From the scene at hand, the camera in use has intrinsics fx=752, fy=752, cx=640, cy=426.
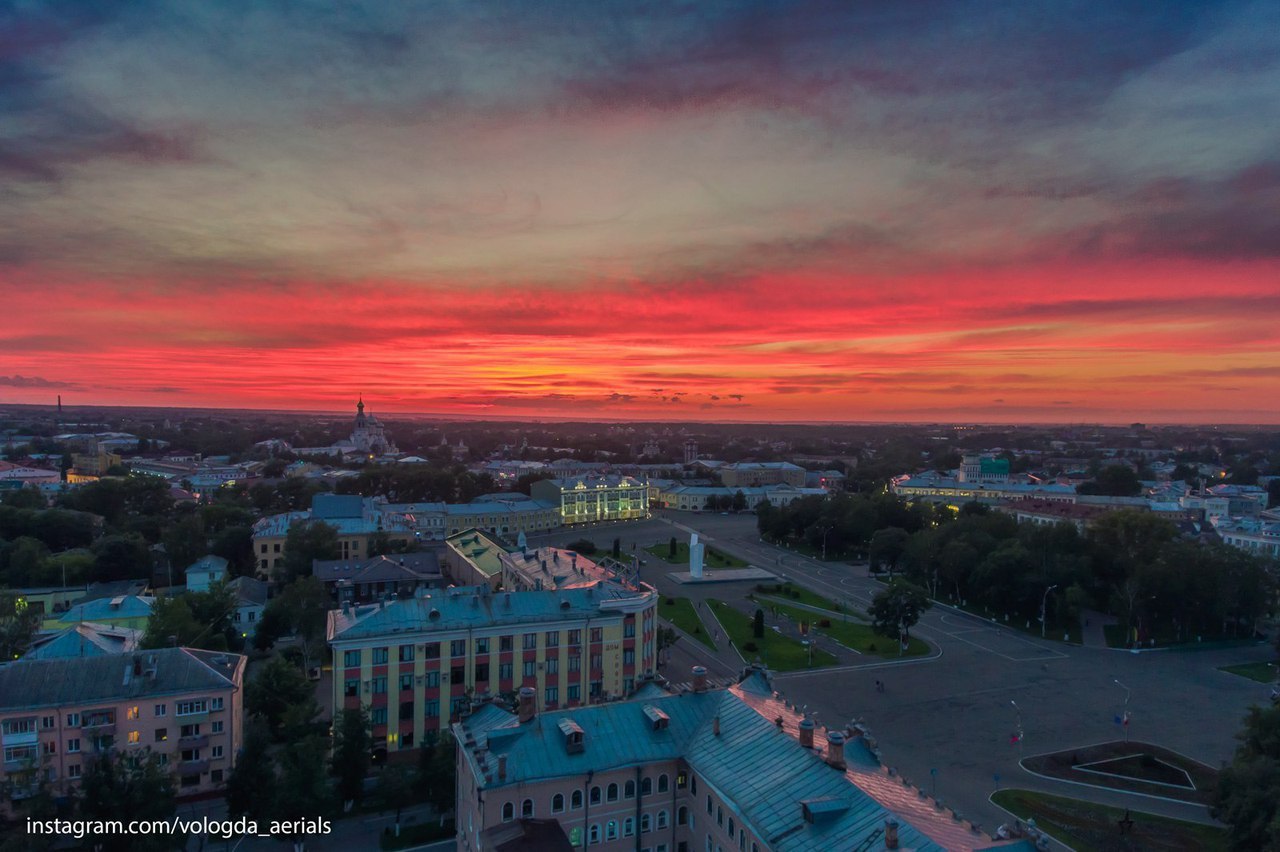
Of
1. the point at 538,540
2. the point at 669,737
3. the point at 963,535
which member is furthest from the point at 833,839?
the point at 538,540

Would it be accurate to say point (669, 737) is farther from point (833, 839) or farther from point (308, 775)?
point (308, 775)

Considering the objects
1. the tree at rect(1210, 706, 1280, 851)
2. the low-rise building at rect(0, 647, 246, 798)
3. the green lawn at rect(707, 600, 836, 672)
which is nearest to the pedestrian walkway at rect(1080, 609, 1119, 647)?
the green lawn at rect(707, 600, 836, 672)

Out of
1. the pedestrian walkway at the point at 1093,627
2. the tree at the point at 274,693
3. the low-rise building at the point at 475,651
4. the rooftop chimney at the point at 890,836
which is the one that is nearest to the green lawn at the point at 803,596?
the pedestrian walkway at the point at 1093,627

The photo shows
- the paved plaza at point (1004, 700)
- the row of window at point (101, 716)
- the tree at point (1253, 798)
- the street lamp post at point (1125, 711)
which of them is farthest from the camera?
the street lamp post at point (1125, 711)

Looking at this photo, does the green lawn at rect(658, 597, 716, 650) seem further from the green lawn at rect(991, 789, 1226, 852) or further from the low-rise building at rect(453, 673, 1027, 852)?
the low-rise building at rect(453, 673, 1027, 852)

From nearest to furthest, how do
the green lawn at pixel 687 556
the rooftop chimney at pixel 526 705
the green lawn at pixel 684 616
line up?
the rooftop chimney at pixel 526 705 < the green lawn at pixel 684 616 < the green lawn at pixel 687 556

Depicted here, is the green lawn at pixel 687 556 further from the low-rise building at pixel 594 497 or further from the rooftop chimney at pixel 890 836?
the rooftop chimney at pixel 890 836
